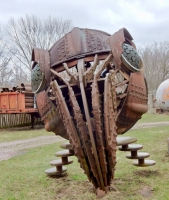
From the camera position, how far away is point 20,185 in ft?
17.2

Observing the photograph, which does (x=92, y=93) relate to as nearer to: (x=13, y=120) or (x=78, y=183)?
(x=78, y=183)

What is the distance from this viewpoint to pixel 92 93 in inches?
139

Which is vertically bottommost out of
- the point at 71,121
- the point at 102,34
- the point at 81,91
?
the point at 71,121

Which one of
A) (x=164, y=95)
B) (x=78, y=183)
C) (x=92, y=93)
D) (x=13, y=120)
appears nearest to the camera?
(x=92, y=93)

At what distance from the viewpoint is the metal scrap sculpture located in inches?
→ 139

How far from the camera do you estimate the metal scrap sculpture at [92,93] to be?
353cm

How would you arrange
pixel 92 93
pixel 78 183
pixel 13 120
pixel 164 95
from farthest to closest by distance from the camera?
pixel 13 120
pixel 164 95
pixel 78 183
pixel 92 93

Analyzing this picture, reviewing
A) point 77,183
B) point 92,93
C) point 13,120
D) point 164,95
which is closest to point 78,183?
point 77,183

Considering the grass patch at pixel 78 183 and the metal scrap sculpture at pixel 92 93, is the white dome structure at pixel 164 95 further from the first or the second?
the metal scrap sculpture at pixel 92 93

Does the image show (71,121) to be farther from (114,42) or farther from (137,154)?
(137,154)

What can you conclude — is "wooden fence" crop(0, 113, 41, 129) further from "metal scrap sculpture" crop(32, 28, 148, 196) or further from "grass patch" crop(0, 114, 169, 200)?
"metal scrap sculpture" crop(32, 28, 148, 196)

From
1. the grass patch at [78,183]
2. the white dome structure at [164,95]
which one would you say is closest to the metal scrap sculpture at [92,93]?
the grass patch at [78,183]

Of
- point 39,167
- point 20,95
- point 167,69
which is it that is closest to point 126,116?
point 39,167

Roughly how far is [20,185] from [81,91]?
2.50 metres
